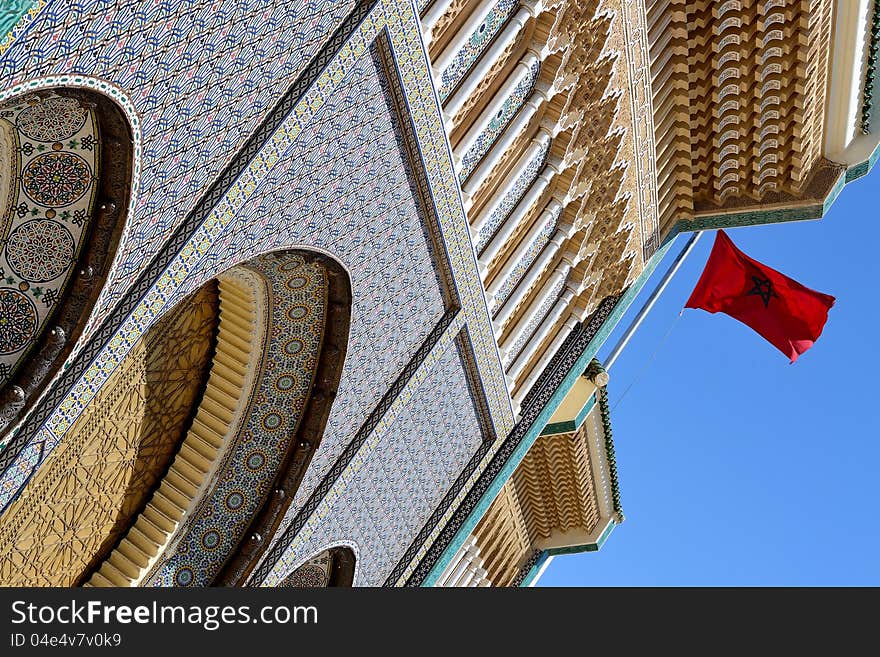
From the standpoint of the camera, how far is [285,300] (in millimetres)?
5656

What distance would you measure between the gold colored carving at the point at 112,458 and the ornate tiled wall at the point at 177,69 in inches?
47.9

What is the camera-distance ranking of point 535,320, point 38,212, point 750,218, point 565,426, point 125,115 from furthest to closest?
point 565,426
point 750,218
point 535,320
point 38,212
point 125,115

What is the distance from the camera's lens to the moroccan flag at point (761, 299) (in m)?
7.96

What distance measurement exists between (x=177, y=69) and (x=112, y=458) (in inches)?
89.2

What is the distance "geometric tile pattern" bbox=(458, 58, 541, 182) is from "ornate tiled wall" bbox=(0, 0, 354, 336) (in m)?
1.45

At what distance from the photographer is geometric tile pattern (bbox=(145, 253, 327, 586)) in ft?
19.1

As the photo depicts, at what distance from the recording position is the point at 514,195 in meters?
6.42

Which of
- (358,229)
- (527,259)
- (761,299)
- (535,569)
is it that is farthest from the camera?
(535,569)

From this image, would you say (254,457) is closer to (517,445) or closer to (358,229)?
(358,229)

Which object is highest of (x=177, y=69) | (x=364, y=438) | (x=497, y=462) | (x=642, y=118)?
(x=642, y=118)

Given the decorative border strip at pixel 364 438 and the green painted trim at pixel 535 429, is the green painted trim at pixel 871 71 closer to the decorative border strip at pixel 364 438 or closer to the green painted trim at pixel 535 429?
the green painted trim at pixel 535 429

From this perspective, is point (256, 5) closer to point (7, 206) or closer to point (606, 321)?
point (7, 206)

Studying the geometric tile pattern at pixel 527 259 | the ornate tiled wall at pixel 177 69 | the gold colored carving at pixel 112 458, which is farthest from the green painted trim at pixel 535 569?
the ornate tiled wall at pixel 177 69

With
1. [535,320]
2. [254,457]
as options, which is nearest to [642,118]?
[535,320]
